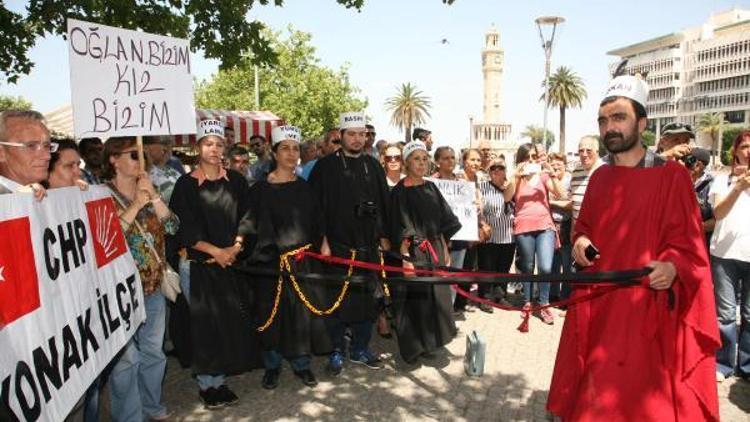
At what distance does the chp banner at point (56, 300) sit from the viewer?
7.22ft

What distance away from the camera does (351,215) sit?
5.75 metres

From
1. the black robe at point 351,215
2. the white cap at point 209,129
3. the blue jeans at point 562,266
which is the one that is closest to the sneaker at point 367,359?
the black robe at point 351,215

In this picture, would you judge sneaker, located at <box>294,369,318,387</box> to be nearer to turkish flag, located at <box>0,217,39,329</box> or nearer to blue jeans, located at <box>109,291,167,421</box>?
blue jeans, located at <box>109,291,167,421</box>

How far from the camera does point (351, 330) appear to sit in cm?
630

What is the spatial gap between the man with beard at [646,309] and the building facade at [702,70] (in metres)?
122

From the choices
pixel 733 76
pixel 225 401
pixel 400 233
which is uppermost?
pixel 733 76

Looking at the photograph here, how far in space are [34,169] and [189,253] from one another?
7.00 feet

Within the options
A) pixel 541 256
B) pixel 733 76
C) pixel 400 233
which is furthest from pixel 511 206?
pixel 733 76

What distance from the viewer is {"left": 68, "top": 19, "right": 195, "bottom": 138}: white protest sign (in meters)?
3.71

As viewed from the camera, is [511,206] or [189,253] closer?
[189,253]

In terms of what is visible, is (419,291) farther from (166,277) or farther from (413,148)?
(166,277)

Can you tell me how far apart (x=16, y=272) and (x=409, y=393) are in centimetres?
365

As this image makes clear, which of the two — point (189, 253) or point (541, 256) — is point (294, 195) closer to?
point (189, 253)

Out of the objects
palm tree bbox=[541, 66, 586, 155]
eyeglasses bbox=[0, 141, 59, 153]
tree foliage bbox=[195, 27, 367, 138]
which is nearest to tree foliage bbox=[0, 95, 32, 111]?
tree foliage bbox=[195, 27, 367, 138]
